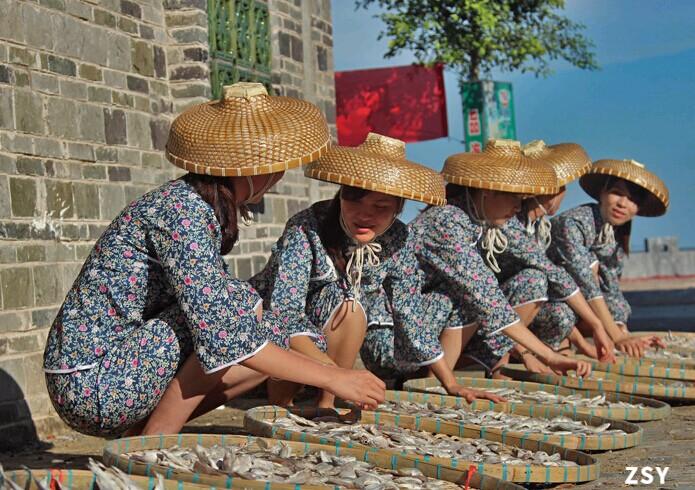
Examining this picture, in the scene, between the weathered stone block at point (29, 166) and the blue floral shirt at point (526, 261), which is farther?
the blue floral shirt at point (526, 261)

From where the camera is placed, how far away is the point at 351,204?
4410 mm

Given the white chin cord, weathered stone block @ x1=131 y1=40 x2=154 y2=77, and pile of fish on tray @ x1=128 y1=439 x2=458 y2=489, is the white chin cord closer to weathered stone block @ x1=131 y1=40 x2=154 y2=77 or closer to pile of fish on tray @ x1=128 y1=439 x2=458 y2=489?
weathered stone block @ x1=131 y1=40 x2=154 y2=77

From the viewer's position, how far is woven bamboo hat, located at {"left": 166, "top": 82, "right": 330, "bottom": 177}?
346 centimetres

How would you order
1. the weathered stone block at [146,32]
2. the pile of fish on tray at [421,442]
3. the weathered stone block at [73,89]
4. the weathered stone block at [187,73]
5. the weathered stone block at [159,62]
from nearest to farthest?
the pile of fish on tray at [421,442]
the weathered stone block at [73,89]
the weathered stone block at [146,32]
the weathered stone block at [159,62]
the weathered stone block at [187,73]

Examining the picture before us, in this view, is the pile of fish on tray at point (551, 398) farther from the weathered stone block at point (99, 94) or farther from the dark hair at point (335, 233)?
the weathered stone block at point (99, 94)

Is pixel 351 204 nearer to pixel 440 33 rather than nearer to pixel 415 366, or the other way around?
pixel 415 366

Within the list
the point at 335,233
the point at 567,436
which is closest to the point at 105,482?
the point at 567,436

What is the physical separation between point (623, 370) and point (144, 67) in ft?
9.93

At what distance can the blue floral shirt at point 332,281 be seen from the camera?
4.30m

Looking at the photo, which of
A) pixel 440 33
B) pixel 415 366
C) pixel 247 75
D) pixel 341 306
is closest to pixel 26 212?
pixel 341 306

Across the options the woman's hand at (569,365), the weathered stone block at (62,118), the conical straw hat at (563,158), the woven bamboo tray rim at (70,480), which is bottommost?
the woman's hand at (569,365)

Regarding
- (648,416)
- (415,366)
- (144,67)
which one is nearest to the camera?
(648,416)

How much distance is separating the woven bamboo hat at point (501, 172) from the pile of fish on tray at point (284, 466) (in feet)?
7.08

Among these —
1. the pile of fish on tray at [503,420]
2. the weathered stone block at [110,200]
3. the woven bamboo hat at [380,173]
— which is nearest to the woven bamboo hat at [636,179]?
the woven bamboo hat at [380,173]
